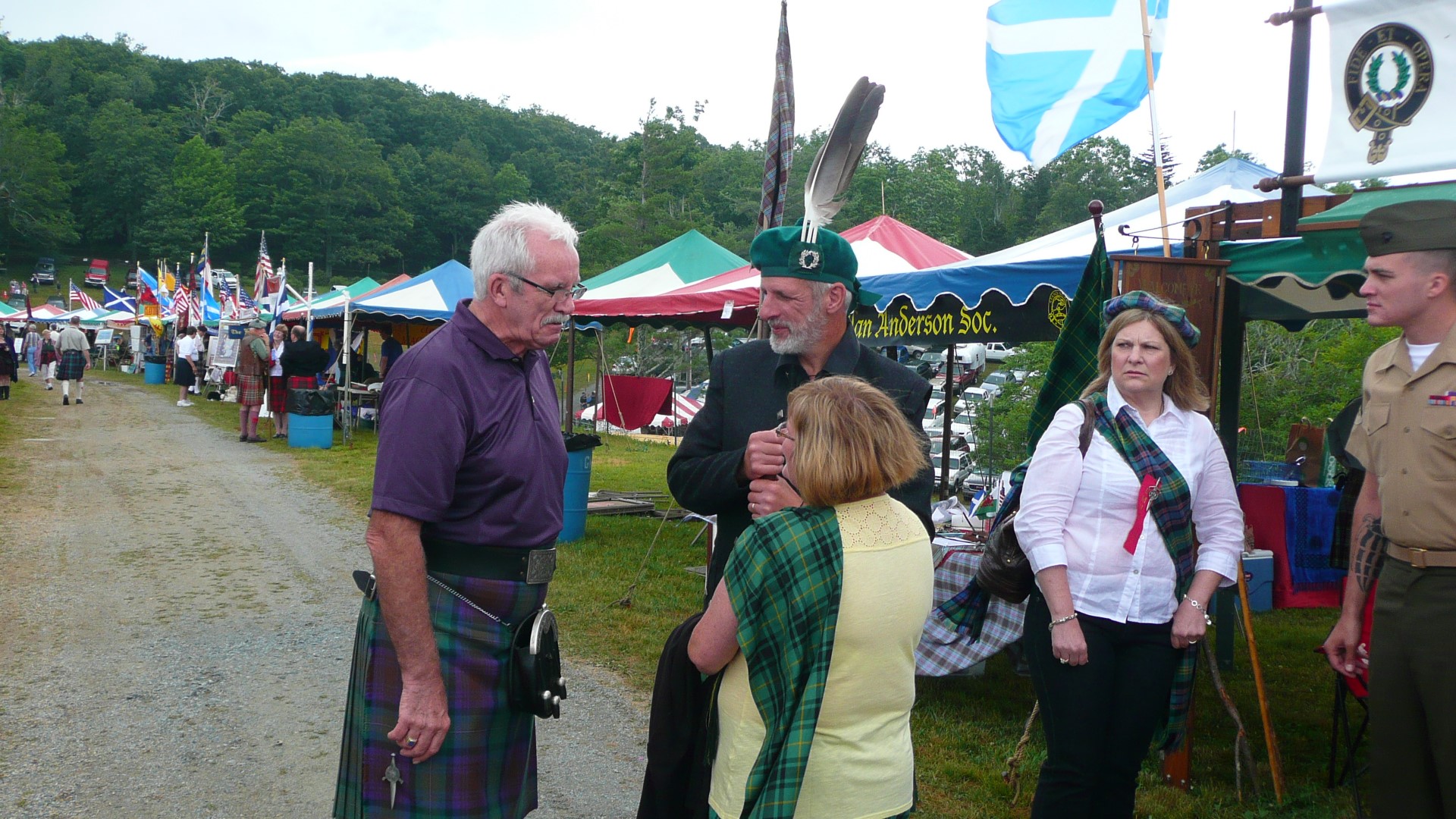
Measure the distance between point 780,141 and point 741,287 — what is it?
4.67m

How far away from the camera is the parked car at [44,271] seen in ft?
267

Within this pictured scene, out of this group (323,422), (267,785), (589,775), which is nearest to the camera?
(267,785)

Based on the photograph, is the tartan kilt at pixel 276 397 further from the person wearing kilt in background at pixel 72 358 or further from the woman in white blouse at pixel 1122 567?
the woman in white blouse at pixel 1122 567

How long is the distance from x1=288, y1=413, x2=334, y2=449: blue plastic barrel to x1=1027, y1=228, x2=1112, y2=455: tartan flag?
14.0 meters

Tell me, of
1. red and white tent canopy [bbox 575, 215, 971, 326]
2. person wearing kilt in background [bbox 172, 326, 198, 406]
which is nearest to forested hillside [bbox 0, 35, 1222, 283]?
person wearing kilt in background [bbox 172, 326, 198, 406]

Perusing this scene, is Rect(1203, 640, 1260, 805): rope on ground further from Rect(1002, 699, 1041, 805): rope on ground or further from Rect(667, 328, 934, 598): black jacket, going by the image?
Rect(667, 328, 934, 598): black jacket

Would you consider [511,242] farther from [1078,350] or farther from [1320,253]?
[1320,253]

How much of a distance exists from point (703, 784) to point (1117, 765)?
4.09 feet

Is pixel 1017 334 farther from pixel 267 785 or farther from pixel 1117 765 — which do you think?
pixel 267 785

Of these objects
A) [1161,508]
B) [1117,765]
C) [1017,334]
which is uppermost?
[1017,334]

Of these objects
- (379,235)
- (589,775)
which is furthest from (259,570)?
(379,235)

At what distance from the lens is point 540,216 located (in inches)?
93.5

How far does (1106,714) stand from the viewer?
105 inches

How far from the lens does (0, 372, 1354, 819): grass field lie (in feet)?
12.8
